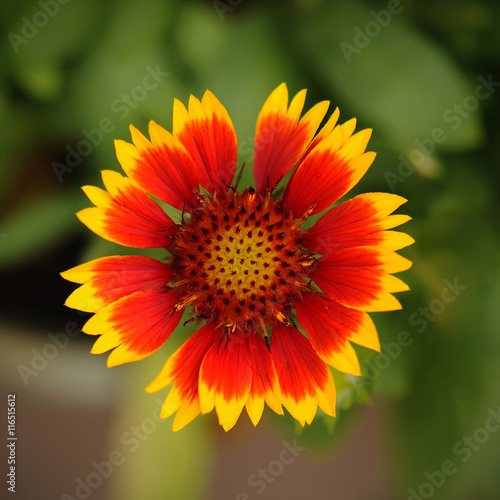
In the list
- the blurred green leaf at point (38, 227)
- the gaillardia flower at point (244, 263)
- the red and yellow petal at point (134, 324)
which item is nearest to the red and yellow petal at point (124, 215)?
the gaillardia flower at point (244, 263)

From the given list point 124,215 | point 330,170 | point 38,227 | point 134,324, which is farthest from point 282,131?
point 38,227

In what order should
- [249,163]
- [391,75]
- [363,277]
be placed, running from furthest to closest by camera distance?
[391,75] < [249,163] < [363,277]

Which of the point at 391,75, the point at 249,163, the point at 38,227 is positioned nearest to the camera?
the point at 249,163

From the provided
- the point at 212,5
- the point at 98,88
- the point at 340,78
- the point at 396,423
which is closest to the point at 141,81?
the point at 98,88

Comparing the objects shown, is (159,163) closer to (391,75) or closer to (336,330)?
(336,330)

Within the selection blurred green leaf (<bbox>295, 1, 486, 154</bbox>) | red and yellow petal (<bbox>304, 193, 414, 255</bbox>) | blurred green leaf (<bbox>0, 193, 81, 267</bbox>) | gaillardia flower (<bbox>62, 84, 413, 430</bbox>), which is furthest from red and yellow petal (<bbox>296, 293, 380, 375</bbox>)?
blurred green leaf (<bbox>0, 193, 81, 267</bbox>)

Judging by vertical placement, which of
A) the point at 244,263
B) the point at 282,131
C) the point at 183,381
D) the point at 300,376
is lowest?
the point at 300,376

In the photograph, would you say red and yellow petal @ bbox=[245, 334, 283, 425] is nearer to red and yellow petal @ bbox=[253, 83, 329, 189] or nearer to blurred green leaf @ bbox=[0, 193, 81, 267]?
red and yellow petal @ bbox=[253, 83, 329, 189]
